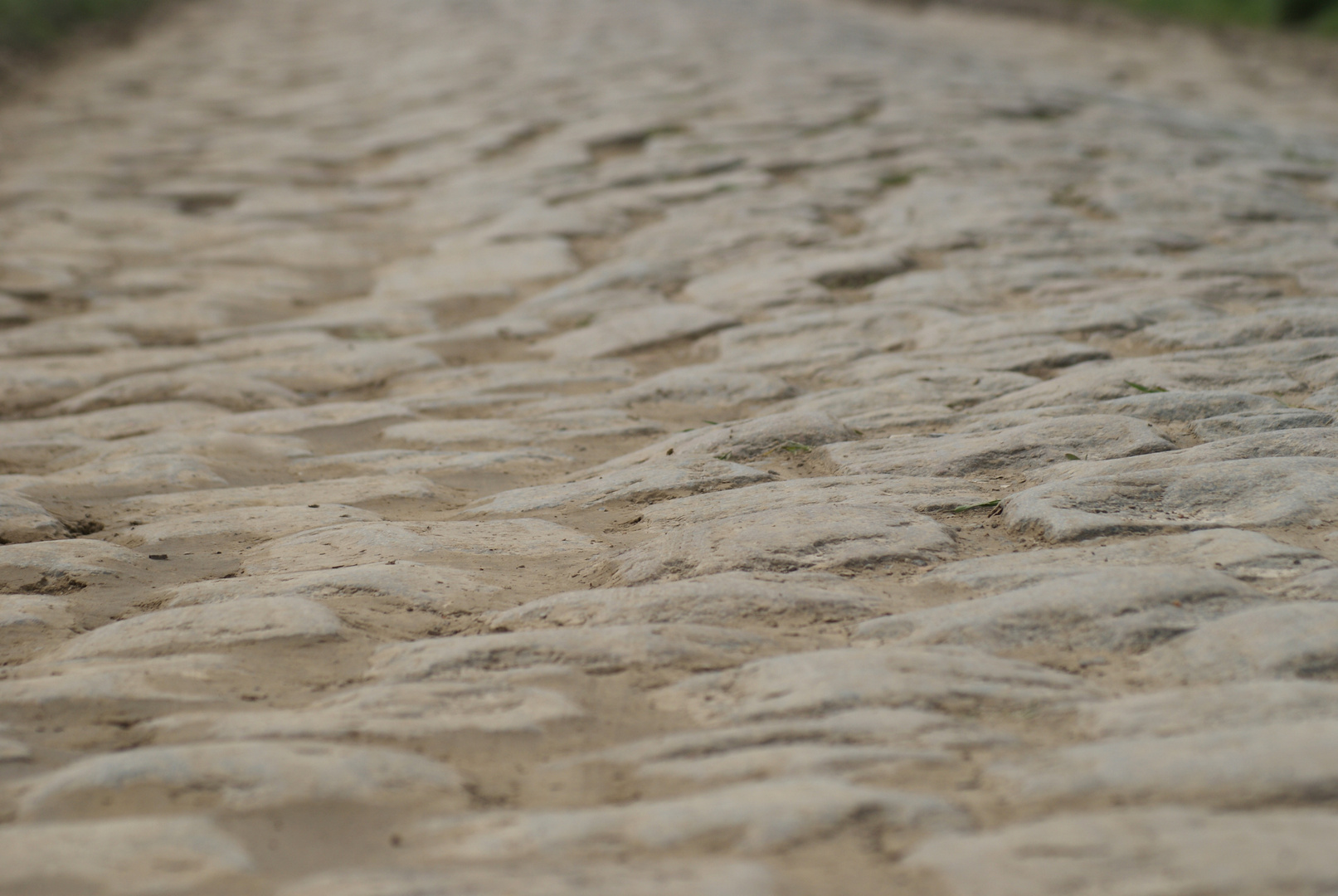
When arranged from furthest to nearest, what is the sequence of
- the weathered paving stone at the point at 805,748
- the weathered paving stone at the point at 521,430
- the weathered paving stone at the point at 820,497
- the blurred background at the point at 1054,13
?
1. the blurred background at the point at 1054,13
2. the weathered paving stone at the point at 521,430
3. the weathered paving stone at the point at 820,497
4. the weathered paving stone at the point at 805,748

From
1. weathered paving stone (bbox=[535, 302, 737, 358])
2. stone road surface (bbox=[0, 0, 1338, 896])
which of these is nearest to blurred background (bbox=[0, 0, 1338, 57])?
stone road surface (bbox=[0, 0, 1338, 896])

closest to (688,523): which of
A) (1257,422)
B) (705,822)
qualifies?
(705,822)

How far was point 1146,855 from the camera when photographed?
3.42 feet

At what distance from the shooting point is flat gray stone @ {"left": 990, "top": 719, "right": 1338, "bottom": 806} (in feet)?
3.69

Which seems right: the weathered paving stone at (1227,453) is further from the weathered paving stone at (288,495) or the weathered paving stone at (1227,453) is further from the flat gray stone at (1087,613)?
the weathered paving stone at (288,495)

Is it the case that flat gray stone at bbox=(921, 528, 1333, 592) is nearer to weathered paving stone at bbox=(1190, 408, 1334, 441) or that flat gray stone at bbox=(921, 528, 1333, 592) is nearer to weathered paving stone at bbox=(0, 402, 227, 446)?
weathered paving stone at bbox=(1190, 408, 1334, 441)

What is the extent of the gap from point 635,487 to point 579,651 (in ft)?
2.22

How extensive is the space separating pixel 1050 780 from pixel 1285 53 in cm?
1033

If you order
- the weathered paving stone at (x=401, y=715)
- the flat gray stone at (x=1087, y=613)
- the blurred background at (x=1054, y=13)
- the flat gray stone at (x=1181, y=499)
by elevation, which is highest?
the blurred background at (x=1054, y=13)

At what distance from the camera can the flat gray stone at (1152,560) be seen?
5.36 ft

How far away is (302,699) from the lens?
1.51m

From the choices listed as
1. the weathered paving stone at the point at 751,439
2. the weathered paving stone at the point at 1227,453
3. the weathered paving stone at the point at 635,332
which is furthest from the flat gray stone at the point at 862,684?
the weathered paving stone at the point at 635,332

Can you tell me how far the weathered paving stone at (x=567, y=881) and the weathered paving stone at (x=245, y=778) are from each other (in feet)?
0.48

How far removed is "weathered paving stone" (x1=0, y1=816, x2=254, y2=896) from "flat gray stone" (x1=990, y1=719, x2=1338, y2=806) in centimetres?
81
